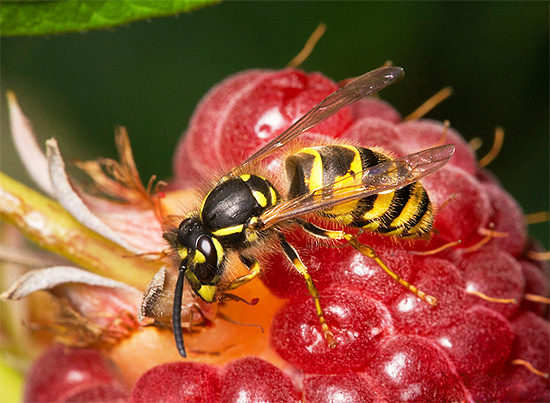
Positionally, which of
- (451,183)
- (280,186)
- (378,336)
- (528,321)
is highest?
(280,186)

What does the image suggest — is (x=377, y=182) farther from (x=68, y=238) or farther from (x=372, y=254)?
(x=68, y=238)

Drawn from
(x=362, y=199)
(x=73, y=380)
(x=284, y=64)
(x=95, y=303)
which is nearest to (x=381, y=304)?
(x=362, y=199)

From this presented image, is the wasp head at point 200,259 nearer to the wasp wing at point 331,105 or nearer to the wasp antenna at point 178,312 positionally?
the wasp antenna at point 178,312

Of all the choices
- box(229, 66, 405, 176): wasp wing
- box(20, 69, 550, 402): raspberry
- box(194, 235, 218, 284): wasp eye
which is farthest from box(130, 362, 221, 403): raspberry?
box(229, 66, 405, 176): wasp wing

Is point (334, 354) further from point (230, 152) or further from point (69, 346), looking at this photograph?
point (69, 346)

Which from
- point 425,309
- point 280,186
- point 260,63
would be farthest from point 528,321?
point 260,63

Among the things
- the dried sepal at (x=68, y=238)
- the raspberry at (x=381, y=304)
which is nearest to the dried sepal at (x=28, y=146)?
the dried sepal at (x=68, y=238)

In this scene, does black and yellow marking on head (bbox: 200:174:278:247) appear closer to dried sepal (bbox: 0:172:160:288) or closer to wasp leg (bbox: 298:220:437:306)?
wasp leg (bbox: 298:220:437:306)
